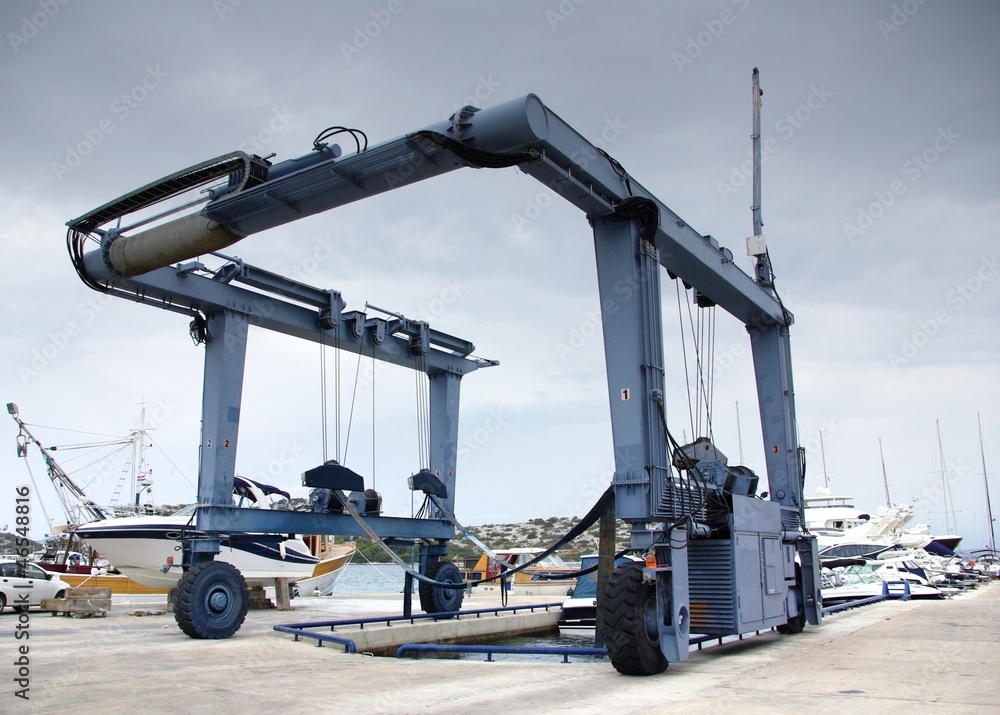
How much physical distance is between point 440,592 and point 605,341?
1146cm

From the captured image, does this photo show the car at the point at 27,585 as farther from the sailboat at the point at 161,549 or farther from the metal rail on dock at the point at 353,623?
the metal rail on dock at the point at 353,623

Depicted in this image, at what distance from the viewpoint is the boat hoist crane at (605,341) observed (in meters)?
10.7

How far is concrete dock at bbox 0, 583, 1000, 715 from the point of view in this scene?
25.7 feet

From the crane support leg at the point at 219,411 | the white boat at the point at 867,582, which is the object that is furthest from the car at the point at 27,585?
the white boat at the point at 867,582

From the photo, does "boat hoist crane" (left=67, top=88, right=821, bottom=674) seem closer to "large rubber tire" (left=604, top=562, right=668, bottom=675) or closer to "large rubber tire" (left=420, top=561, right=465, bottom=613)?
"large rubber tire" (left=604, top=562, right=668, bottom=675)

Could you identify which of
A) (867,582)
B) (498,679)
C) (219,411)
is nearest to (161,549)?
(219,411)

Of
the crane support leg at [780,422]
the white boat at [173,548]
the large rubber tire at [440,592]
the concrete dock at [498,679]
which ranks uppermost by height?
the crane support leg at [780,422]

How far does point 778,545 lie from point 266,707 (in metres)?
9.75

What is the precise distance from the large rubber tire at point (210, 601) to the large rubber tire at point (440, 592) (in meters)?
5.85

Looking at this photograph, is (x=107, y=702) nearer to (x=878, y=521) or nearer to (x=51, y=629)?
(x=51, y=629)

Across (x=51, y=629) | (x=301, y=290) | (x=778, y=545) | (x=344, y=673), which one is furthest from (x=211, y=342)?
(x=778, y=545)

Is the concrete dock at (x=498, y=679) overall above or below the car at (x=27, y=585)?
below

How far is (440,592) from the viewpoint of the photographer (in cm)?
2062

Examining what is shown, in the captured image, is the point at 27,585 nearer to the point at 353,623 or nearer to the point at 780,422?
the point at 353,623
